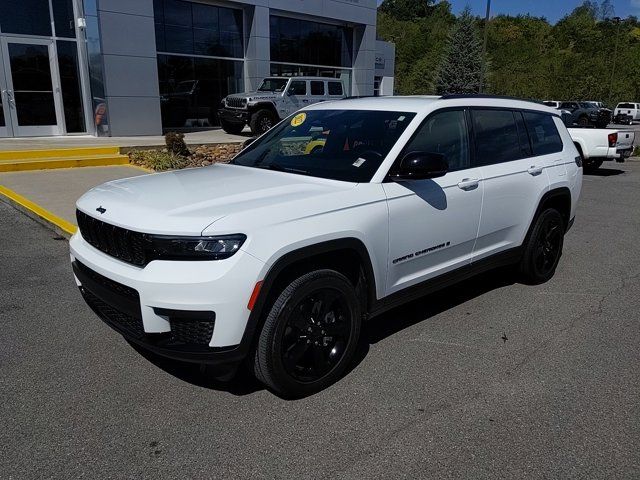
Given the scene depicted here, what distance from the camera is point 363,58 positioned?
2508cm

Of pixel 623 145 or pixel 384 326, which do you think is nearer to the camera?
pixel 384 326

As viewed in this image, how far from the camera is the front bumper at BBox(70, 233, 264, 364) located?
8.84 ft

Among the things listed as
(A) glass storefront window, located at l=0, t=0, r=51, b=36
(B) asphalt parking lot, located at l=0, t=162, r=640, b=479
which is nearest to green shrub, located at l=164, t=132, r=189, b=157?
(A) glass storefront window, located at l=0, t=0, r=51, b=36

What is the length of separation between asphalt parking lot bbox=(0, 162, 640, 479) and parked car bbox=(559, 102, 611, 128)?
32640 millimetres

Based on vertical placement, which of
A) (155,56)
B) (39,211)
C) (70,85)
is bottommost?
(39,211)

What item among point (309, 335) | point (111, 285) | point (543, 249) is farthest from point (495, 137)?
point (111, 285)

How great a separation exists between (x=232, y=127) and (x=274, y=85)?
79.1 inches

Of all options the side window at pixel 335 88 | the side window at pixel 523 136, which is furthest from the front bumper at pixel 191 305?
the side window at pixel 335 88

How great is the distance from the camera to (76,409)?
3.06 m

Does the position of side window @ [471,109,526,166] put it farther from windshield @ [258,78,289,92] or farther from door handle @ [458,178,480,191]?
windshield @ [258,78,289,92]

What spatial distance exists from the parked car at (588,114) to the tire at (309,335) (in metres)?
33.7

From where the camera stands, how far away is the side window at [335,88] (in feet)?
60.8

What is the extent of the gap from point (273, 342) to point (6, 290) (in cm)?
325

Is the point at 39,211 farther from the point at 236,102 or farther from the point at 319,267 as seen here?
the point at 236,102
